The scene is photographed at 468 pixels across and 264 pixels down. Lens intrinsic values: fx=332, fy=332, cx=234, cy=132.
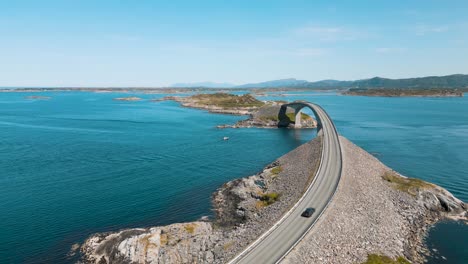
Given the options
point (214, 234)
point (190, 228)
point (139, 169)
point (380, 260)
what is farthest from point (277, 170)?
point (380, 260)

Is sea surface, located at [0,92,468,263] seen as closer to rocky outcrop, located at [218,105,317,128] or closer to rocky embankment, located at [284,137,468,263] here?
rocky embankment, located at [284,137,468,263]

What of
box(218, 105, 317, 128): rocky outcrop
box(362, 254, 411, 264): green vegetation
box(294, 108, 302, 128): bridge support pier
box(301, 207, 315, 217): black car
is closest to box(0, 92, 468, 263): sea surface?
box(362, 254, 411, 264): green vegetation

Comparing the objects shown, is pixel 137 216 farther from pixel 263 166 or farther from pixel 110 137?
pixel 110 137

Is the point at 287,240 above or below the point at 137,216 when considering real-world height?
above

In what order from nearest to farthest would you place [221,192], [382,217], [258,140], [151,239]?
[151,239]
[382,217]
[221,192]
[258,140]

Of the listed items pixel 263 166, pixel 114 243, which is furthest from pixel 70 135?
pixel 114 243

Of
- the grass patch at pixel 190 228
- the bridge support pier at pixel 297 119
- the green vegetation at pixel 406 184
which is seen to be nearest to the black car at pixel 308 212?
the grass patch at pixel 190 228
